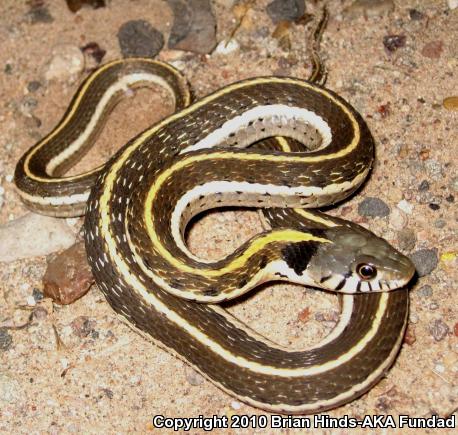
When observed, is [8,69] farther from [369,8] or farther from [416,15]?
[416,15]

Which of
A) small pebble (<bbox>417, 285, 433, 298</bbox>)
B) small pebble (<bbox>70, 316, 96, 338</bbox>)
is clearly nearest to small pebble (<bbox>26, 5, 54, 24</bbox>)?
small pebble (<bbox>70, 316, 96, 338</bbox>)

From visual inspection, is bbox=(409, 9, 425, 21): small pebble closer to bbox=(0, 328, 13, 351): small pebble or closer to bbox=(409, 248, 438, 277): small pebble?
bbox=(409, 248, 438, 277): small pebble

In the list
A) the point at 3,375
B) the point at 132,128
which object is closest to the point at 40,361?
the point at 3,375

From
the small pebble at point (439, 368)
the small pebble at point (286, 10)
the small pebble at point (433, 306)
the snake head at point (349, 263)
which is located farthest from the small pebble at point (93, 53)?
the small pebble at point (439, 368)

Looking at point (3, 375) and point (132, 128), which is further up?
point (132, 128)

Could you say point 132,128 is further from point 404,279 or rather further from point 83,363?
point 404,279

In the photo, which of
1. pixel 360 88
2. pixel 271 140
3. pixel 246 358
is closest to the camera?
pixel 246 358

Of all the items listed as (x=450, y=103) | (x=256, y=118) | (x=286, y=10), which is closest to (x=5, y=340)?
(x=256, y=118)

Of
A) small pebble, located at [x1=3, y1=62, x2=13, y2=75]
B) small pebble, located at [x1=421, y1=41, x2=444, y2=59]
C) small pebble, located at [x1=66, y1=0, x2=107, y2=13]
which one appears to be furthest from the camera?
small pebble, located at [x1=66, y1=0, x2=107, y2=13]
